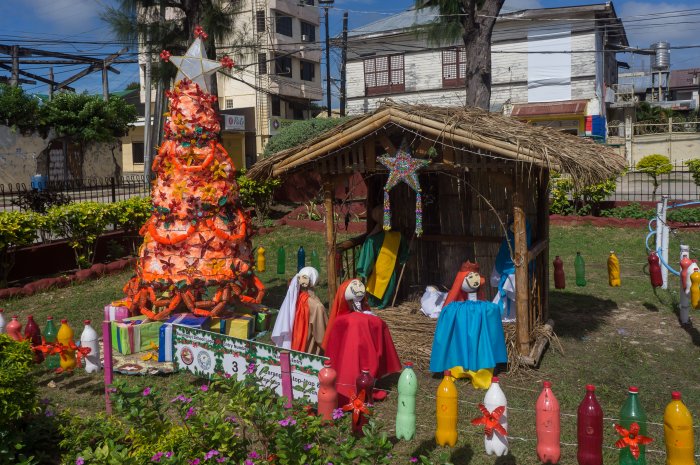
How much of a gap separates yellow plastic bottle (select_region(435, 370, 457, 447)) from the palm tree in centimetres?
1022

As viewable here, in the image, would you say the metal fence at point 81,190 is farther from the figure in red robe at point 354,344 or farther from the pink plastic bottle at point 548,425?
the pink plastic bottle at point 548,425

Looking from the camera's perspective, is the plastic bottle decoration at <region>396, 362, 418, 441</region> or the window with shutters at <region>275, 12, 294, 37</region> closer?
the plastic bottle decoration at <region>396, 362, 418, 441</region>

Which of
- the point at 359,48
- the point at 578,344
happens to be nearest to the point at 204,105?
the point at 578,344

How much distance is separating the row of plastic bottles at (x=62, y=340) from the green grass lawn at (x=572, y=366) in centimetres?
16

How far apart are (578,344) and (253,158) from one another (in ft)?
103

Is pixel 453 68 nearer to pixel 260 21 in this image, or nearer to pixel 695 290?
pixel 260 21

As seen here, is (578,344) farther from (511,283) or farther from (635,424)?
(635,424)

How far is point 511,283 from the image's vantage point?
8.34 meters

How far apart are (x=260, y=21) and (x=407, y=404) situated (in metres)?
35.7

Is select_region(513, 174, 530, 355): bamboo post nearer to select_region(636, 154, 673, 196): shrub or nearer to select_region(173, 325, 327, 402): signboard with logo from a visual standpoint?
select_region(173, 325, 327, 402): signboard with logo

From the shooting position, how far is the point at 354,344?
6492 millimetres

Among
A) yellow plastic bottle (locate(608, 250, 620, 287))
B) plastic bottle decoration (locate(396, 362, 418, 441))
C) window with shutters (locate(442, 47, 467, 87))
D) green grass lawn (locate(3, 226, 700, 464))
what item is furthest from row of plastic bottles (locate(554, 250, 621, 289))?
window with shutters (locate(442, 47, 467, 87))

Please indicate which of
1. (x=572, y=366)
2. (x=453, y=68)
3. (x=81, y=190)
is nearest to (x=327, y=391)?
(x=572, y=366)

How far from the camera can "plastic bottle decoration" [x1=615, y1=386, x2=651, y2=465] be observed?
4.39 meters
